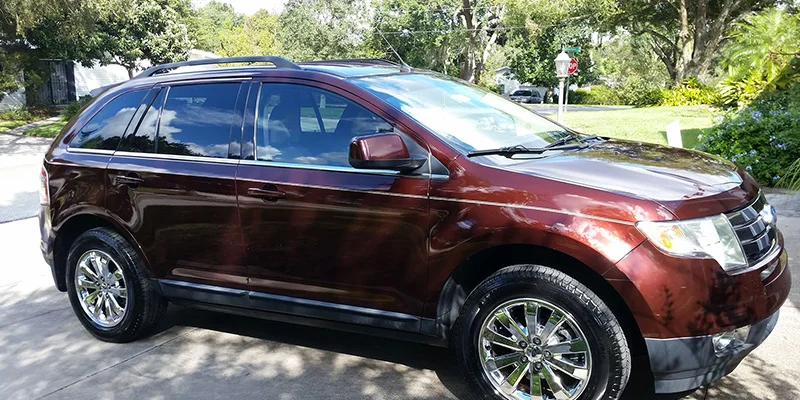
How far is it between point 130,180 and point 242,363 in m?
1.44

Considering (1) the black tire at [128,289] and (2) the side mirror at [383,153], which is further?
(1) the black tire at [128,289]

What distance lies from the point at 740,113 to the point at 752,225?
27.4ft

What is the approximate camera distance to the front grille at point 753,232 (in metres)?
3.17

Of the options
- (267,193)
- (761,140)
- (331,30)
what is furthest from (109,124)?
(331,30)

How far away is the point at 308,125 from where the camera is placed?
4.04 metres

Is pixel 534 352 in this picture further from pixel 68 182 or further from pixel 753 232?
pixel 68 182

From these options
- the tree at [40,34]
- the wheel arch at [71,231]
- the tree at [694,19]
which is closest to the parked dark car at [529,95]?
the tree at [694,19]

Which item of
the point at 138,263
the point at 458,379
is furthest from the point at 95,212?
the point at 458,379

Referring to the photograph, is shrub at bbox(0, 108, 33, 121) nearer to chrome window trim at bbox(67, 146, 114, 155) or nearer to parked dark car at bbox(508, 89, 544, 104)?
chrome window trim at bbox(67, 146, 114, 155)

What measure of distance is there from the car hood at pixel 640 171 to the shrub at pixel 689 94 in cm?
2523

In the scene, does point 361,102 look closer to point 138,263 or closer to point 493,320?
point 493,320

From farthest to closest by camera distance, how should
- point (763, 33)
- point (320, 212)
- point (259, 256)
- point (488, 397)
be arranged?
point (763, 33)
point (259, 256)
point (320, 212)
point (488, 397)

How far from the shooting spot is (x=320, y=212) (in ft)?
12.5

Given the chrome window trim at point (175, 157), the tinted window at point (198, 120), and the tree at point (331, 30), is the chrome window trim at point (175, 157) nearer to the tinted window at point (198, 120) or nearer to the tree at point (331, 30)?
the tinted window at point (198, 120)
